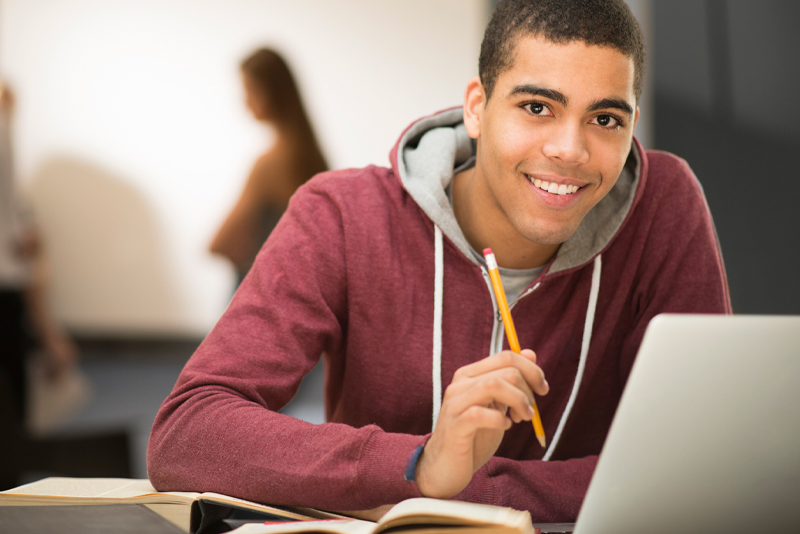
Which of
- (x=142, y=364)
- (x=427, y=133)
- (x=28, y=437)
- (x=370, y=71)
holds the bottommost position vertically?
(x=142, y=364)

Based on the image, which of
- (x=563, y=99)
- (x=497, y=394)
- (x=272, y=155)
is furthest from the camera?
(x=272, y=155)

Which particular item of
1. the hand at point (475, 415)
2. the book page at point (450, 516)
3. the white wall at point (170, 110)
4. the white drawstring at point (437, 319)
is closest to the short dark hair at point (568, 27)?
the white drawstring at point (437, 319)

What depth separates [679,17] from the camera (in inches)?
113

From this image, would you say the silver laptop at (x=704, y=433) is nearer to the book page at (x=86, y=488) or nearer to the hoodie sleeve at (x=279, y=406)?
the hoodie sleeve at (x=279, y=406)

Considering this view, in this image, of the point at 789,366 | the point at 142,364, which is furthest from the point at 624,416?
the point at 142,364

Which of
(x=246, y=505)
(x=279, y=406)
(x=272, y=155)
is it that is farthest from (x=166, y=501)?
(x=272, y=155)

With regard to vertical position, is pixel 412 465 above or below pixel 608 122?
below

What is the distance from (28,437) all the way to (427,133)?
147 cm

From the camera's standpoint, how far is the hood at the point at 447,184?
104 cm

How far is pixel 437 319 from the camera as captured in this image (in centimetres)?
104

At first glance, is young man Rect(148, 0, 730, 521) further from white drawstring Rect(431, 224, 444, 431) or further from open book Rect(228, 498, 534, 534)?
open book Rect(228, 498, 534, 534)

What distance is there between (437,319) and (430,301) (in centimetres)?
3

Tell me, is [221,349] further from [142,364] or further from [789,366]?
[142,364]

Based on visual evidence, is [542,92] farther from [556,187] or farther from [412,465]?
[412,465]
